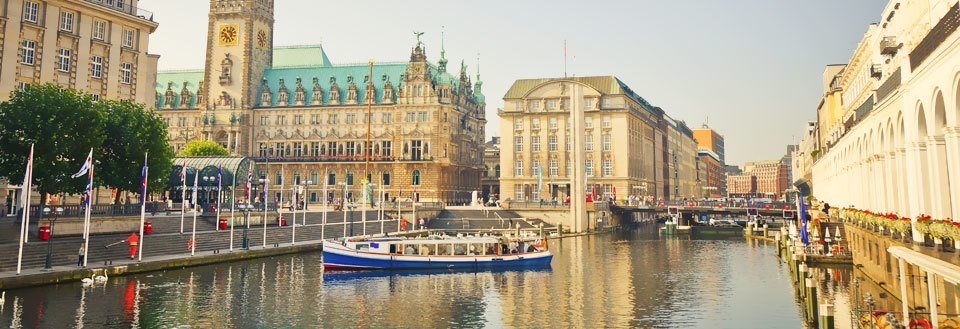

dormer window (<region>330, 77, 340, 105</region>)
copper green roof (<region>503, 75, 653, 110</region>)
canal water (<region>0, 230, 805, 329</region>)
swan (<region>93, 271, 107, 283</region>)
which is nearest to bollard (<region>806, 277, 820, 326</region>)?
A: canal water (<region>0, 230, 805, 329</region>)

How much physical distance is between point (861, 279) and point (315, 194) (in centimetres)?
11382

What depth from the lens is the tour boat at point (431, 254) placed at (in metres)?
59.2

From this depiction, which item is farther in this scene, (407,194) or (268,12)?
(268,12)

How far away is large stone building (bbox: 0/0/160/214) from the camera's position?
6731cm

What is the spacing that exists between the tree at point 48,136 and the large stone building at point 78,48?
9.97 metres

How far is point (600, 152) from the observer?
136625 millimetres

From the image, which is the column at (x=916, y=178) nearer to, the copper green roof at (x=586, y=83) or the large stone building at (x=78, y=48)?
the large stone building at (x=78, y=48)

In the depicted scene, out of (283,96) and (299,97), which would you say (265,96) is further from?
(299,97)

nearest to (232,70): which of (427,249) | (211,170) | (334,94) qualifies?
(334,94)

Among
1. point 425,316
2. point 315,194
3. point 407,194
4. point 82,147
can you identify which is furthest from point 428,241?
point 315,194

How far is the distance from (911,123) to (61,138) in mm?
58874

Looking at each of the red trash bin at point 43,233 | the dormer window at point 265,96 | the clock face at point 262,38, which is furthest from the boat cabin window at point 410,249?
the clock face at point 262,38

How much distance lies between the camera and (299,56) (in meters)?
166

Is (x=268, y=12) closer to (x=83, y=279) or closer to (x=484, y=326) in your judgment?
(x=83, y=279)
